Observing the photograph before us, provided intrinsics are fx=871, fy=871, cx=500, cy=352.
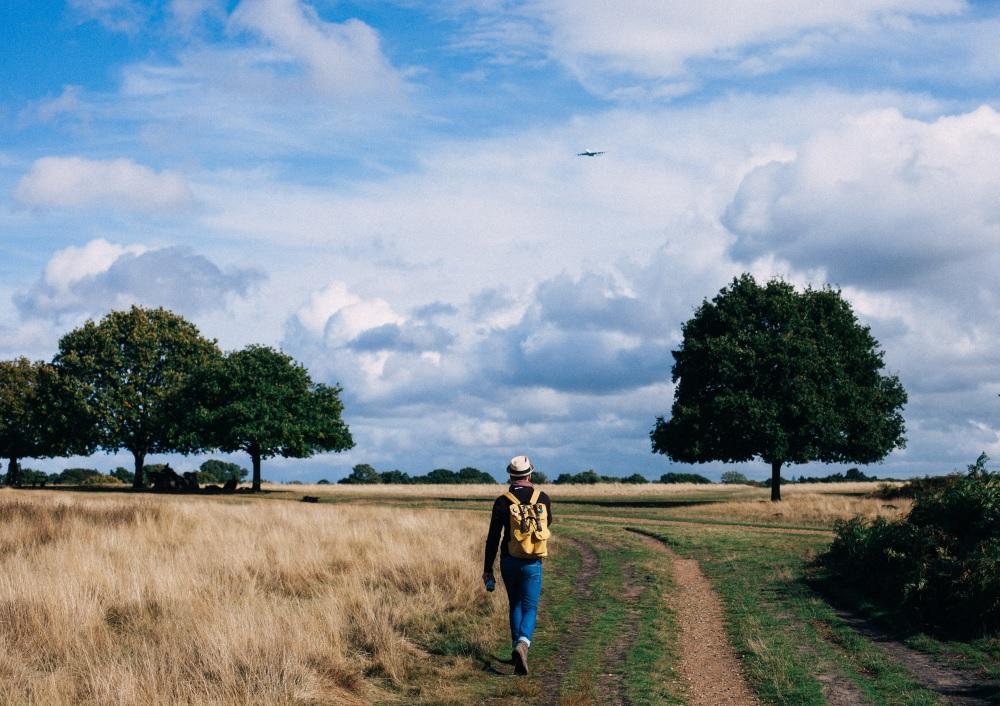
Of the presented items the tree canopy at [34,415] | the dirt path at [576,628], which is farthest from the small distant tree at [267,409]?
the dirt path at [576,628]

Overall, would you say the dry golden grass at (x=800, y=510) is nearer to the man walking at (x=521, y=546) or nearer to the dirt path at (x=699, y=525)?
the dirt path at (x=699, y=525)

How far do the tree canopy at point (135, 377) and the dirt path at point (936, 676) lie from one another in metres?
55.2

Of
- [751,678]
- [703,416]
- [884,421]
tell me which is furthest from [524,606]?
[884,421]

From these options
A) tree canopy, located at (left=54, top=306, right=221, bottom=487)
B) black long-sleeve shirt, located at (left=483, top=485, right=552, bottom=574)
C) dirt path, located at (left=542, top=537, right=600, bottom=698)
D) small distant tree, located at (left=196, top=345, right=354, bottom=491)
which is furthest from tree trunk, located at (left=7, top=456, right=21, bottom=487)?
black long-sleeve shirt, located at (left=483, top=485, right=552, bottom=574)

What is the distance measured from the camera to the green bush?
14031 millimetres

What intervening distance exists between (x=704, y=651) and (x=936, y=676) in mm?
2936

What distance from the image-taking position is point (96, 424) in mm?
63312

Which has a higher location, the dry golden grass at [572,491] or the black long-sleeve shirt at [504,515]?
the black long-sleeve shirt at [504,515]

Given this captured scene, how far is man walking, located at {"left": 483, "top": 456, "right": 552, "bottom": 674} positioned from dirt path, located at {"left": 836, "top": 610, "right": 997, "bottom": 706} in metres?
4.95

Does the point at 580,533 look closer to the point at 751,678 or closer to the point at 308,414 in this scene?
the point at 751,678

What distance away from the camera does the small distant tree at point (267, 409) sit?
61000mm

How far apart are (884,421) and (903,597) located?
37.8 meters

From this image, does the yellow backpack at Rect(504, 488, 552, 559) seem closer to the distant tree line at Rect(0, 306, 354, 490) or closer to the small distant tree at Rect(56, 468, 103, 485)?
the distant tree line at Rect(0, 306, 354, 490)

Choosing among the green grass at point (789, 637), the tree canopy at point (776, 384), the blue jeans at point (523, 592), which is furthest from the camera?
the tree canopy at point (776, 384)
